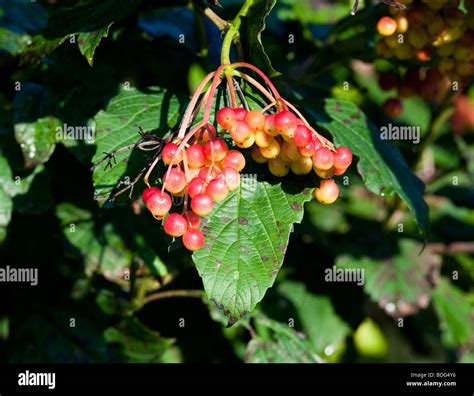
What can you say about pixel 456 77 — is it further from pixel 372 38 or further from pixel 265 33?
pixel 265 33

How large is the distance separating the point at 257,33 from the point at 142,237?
2.28ft

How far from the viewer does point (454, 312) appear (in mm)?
2182

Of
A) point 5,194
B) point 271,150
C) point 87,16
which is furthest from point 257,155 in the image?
point 5,194

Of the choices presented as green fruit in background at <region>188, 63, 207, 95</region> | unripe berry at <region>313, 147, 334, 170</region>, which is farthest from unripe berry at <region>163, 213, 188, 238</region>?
green fruit in background at <region>188, 63, 207, 95</region>

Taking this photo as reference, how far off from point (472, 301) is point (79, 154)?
4.55ft

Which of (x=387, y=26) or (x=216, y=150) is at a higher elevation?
(x=387, y=26)

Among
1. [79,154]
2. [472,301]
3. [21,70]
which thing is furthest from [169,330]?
[472,301]

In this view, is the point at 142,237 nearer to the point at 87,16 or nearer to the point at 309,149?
the point at 87,16

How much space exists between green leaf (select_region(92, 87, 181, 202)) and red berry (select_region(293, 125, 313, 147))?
27 cm

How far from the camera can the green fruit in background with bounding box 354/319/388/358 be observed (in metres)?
2.18

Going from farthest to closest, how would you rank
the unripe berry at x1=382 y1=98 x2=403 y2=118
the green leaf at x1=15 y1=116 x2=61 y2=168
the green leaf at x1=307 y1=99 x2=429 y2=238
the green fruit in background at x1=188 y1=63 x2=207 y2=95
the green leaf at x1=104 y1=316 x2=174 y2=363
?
the green fruit in background at x1=188 y1=63 x2=207 y2=95 → the unripe berry at x1=382 y1=98 x2=403 y2=118 → the green leaf at x1=104 y1=316 x2=174 y2=363 → the green leaf at x1=15 y1=116 x2=61 y2=168 → the green leaf at x1=307 y1=99 x2=429 y2=238

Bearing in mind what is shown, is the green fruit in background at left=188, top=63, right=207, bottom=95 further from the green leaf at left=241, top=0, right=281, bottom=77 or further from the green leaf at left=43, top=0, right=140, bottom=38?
the green leaf at left=241, top=0, right=281, bottom=77

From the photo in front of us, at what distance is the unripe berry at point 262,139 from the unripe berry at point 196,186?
10 cm

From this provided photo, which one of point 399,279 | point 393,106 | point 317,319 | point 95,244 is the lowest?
point 317,319
